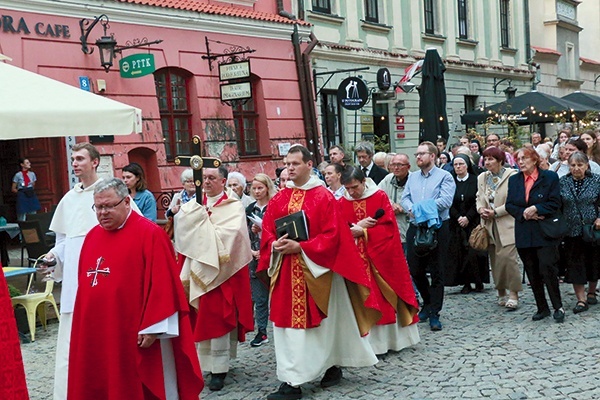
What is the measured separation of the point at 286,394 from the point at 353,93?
14.1 meters

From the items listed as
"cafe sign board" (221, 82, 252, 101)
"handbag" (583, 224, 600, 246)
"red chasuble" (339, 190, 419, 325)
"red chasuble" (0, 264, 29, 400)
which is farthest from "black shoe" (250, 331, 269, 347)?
"cafe sign board" (221, 82, 252, 101)

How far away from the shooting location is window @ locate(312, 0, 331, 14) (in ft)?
71.6

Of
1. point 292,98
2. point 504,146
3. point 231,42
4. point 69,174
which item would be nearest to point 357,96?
point 292,98

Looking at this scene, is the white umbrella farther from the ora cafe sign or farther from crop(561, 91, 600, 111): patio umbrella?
crop(561, 91, 600, 111): patio umbrella

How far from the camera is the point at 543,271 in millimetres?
9078

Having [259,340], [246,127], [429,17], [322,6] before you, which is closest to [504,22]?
[429,17]

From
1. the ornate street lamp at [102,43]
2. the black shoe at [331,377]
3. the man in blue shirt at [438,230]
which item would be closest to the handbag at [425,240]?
the man in blue shirt at [438,230]

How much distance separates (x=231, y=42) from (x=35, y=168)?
16.7ft

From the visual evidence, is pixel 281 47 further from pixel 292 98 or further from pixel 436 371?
pixel 436 371

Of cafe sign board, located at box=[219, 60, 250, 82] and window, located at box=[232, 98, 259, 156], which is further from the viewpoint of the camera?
window, located at box=[232, 98, 259, 156]

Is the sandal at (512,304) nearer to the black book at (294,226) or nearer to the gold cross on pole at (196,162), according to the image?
the black book at (294,226)

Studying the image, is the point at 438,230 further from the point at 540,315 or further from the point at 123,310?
the point at 123,310

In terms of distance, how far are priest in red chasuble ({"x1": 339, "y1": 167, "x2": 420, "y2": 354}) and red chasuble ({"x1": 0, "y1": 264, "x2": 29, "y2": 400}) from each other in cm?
439

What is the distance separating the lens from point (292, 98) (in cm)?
2050
